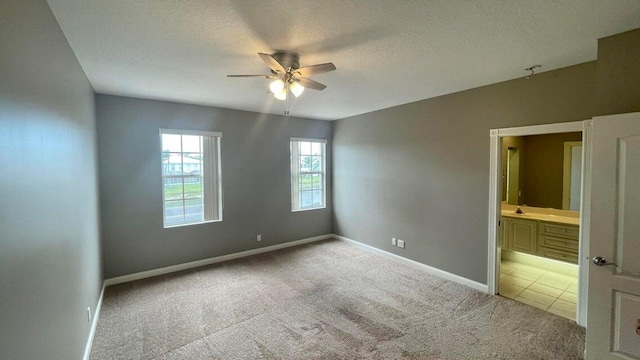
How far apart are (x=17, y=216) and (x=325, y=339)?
7.62ft

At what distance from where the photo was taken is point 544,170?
Answer: 4297mm

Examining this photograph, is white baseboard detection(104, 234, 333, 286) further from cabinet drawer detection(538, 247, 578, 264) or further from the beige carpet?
cabinet drawer detection(538, 247, 578, 264)

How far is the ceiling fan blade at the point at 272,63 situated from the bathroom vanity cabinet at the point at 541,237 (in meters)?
4.17

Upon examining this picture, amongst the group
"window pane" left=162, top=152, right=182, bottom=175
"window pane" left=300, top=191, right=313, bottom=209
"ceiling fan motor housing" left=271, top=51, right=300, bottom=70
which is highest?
"ceiling fan motor housing" left=271, top=51, right=300, bottom=70

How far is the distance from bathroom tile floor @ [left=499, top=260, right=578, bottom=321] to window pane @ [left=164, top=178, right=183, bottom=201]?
484 cm

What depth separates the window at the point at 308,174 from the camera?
5.48m

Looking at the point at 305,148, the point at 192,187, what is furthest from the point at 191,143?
the point at 305,148

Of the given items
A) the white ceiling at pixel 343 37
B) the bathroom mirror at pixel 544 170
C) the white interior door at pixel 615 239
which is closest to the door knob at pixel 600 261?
the white interior door at pixel 615 239

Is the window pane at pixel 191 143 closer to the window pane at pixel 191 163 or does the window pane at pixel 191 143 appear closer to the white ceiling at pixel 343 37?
the window pane at pixel 191 163

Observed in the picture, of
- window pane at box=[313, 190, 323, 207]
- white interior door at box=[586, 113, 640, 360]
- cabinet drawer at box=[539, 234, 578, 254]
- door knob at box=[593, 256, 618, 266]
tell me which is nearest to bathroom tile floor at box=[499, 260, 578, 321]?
cabinet drawer at box=[539, 234, 578, 254]

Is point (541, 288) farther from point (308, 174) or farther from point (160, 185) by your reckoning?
point (160, 185)

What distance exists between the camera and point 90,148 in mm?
2924

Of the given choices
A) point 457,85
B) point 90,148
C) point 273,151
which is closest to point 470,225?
point 457,85

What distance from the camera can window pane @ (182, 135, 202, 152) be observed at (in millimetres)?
4215
